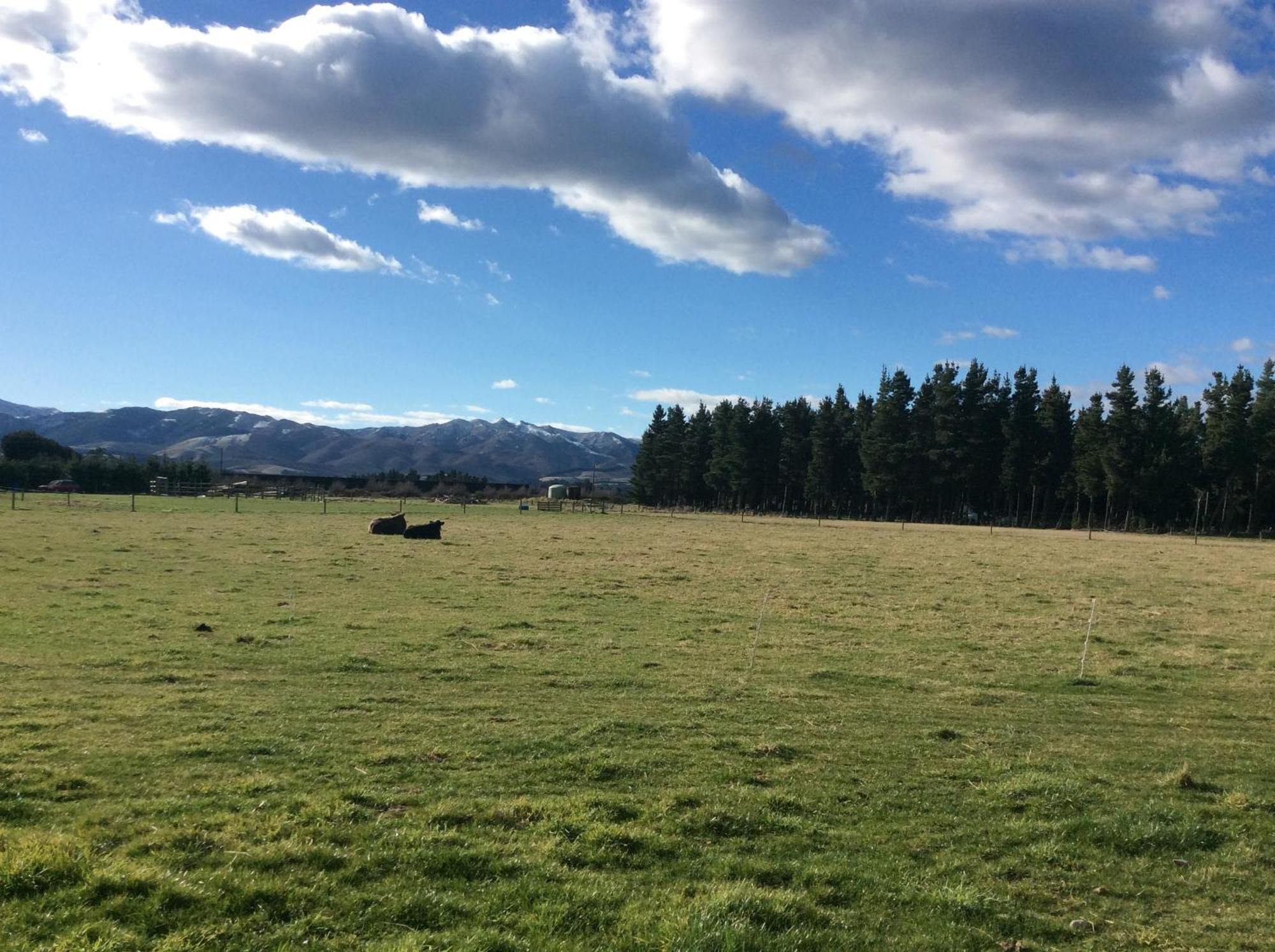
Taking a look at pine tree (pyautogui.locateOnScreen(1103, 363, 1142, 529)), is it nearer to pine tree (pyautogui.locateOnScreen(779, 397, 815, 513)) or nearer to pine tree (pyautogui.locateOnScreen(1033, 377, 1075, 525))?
pine tree (pyautogui.locateOnScreen(1033, 377, 1075, 525))

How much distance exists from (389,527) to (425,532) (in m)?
3.23

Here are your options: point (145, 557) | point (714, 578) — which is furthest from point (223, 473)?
point (714, 578)

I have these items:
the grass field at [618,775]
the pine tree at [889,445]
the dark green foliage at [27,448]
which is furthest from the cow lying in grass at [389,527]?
the dark green foliage at [27,448]

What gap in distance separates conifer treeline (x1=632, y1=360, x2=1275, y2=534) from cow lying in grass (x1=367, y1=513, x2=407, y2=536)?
6681 cm

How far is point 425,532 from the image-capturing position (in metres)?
46.8

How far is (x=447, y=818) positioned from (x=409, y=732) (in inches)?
129

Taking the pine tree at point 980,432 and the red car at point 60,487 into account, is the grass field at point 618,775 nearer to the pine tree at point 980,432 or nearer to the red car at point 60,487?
the pine tree at point 980,432

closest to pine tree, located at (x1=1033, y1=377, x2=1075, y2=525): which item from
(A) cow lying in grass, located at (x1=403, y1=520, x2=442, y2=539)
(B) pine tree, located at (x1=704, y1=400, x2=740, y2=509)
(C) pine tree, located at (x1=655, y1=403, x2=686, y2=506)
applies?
(B) pine tree, located at (x1=704, y1=400, x2=740, y2=509)

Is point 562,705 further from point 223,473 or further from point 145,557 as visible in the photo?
point 223,473

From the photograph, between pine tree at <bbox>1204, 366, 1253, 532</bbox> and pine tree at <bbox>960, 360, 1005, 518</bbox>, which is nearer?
pine tree at <bbox>1204, 366, 1253, 532</bbox>

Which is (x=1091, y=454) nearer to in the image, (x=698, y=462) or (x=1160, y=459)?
(x=1160, y=459)

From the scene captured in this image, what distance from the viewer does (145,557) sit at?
31.4 metres

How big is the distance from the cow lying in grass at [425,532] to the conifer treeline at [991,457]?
66.8 m

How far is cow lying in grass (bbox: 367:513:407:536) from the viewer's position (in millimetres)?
48500
